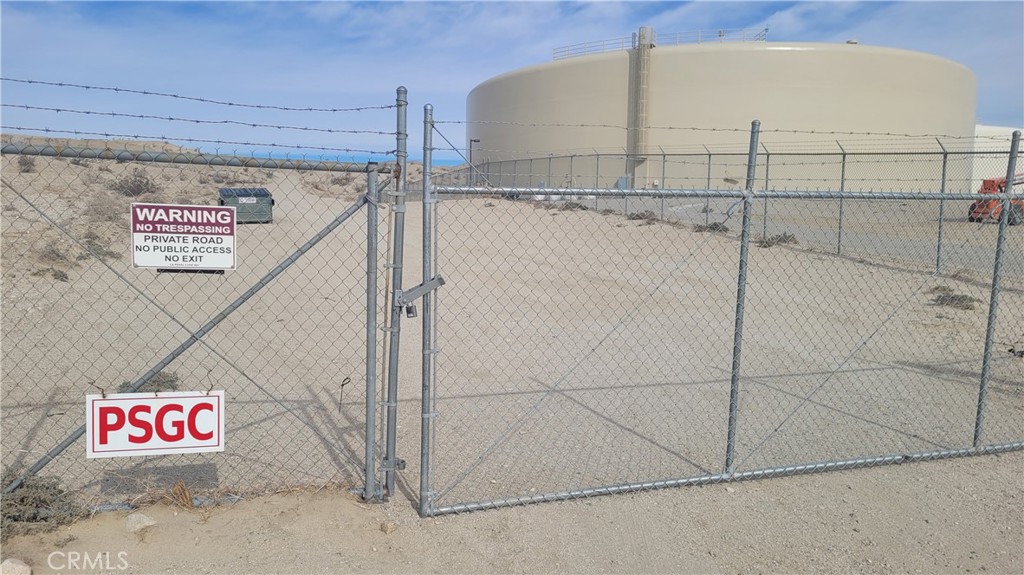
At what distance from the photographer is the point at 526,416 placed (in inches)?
246

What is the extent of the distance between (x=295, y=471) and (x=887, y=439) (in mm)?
4457

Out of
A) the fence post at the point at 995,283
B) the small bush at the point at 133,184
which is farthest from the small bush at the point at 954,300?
the small bush at the point at 133,184

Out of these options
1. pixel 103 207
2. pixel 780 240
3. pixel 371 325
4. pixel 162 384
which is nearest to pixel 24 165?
pixel 103 207

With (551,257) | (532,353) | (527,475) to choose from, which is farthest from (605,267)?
(527,475)

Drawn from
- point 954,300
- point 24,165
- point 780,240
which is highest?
point 24,165

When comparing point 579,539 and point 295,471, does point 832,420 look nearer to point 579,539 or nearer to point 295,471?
point 579,539

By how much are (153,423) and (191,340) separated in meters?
0.49

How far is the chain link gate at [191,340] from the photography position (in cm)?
434

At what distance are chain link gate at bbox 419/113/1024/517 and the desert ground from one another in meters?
0.05

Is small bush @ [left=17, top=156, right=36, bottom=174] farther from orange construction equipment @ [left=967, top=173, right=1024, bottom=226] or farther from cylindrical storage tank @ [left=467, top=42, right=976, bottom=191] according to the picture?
cylindrical storage tank @ [left=467, top=42, right=976, bottom=191]

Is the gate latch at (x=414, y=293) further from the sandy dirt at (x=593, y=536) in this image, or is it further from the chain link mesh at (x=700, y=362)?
the sandy dirt at (x=593, y=536)

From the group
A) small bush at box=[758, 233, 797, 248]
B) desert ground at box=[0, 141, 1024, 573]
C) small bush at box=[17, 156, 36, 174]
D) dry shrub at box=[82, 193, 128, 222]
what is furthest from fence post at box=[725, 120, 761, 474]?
small bush at box=[758, 233, 797, 248]

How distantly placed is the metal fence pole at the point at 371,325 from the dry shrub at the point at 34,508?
1.53 meters

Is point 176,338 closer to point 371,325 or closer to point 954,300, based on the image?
point 371,325
